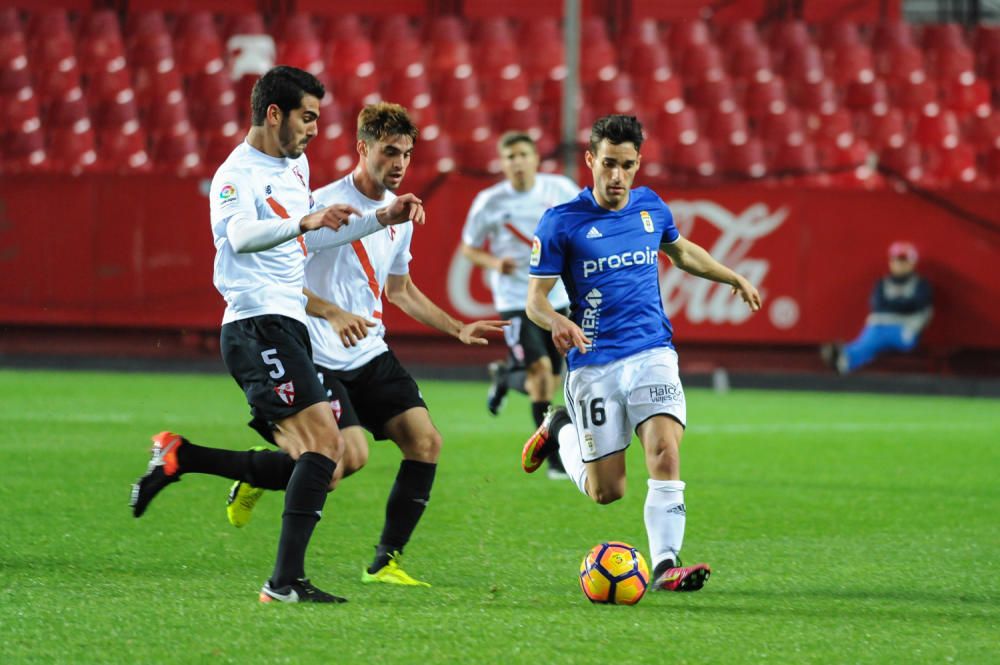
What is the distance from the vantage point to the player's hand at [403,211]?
5.37 m

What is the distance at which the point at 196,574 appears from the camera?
20.8ft

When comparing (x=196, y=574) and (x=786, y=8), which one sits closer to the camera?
(x=196, y=574)

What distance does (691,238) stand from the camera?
17.0 metres

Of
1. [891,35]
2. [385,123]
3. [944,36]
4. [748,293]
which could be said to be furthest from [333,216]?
[944,36]

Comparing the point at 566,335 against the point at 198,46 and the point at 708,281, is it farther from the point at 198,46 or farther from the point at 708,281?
the point at 198,46

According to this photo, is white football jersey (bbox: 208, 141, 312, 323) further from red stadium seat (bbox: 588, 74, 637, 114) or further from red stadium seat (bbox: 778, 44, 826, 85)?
red stadium seat (bbox: 778, 44, 826, 85)

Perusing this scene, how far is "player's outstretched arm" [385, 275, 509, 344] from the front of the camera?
6391mm

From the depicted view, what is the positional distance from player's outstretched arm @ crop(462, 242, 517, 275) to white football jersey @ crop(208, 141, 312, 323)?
462 centimetres

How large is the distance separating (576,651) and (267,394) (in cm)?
158

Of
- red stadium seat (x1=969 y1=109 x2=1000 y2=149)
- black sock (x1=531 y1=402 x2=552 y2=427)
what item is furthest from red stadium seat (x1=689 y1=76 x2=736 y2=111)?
black sock (x1=531 y1=402 x2=552 y2=427)

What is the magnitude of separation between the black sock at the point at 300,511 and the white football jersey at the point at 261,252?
1.91ft

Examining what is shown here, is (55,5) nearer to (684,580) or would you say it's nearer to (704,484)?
(704,484)

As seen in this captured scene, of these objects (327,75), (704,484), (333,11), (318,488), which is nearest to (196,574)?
(318,488)

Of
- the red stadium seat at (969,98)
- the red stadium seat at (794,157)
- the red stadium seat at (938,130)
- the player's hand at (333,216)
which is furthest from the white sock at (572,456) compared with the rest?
the red stadium seat at (969,98)
